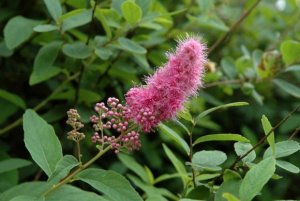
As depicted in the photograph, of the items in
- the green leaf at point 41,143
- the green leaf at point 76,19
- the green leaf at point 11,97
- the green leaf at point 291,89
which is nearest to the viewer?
the green leaf at point 41,143

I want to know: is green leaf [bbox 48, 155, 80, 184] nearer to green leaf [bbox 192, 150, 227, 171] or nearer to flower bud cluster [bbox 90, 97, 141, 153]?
flower bud cluster [bbox 90, 97, 141, 153]

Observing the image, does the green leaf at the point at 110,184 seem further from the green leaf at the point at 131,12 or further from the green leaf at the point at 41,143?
the green leaf at the point at 131,12

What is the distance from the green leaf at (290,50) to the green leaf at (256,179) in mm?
731

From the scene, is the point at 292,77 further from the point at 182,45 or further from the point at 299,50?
the point at 182,45

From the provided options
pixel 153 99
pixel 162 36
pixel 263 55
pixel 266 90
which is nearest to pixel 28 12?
pixel 162 36

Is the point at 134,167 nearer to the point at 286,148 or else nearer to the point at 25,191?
the point at 25,191

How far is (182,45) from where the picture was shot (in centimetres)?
112

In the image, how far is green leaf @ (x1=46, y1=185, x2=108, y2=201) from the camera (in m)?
1.05

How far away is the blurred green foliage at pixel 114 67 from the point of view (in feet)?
5.09

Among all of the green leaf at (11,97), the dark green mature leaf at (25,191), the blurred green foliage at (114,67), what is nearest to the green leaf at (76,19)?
the blurred green foliage at (114,67)

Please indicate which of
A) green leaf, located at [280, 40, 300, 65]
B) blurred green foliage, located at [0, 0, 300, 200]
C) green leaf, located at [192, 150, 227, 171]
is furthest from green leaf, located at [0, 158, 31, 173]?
green leaf, located at [280, 40, 300, 65]

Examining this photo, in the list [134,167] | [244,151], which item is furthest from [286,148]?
[134,167]

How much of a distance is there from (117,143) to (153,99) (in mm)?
127

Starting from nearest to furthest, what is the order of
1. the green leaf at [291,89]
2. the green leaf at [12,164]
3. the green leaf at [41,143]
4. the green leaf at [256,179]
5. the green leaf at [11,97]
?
1. the green leaf at [256,179]
2. the green leaf at [41,143]
3. the green leaf at [12,164]
4. the green leaf at [11,97]
5. the green leaf at [291,89]
